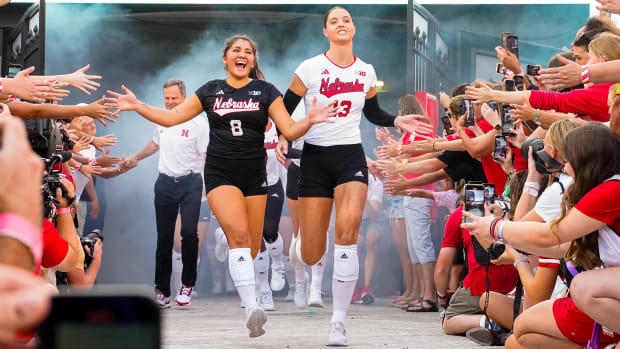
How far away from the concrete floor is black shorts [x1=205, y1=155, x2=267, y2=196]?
859 millimetres

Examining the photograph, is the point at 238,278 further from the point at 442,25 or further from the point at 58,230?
the point at 442,25

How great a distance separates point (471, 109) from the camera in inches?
201

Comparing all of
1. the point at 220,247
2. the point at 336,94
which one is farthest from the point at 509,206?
the point at 220,247

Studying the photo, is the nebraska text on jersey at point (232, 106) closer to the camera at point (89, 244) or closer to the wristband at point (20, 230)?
the camera at point (89, 244)

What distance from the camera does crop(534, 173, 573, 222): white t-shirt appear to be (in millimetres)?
3320

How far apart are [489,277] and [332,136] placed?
4.07ft

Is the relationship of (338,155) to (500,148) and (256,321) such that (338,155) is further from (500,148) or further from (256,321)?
(256,321)

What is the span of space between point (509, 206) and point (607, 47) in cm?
103

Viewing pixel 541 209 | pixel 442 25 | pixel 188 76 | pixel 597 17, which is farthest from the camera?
pixel 188 76

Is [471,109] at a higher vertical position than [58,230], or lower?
higher

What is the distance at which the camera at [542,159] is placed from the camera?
135 inches

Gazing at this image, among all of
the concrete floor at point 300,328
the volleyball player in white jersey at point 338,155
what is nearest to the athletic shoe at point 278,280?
Answer: the concrete floor at point 300,328

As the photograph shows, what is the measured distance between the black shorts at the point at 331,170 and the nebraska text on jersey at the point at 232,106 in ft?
1.56

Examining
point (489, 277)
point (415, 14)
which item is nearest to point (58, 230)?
point (489, 277)
